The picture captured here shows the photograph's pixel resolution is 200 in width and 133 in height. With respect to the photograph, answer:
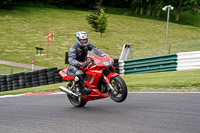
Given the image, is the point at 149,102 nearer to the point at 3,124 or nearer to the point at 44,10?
the point at 3,124

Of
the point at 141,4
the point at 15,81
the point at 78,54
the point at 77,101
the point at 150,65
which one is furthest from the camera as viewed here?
the point at 141,4

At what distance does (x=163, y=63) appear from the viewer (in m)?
15.6

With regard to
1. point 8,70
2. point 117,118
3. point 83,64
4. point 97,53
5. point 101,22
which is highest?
point 97,53

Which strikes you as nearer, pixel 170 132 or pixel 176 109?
pixel 170 132

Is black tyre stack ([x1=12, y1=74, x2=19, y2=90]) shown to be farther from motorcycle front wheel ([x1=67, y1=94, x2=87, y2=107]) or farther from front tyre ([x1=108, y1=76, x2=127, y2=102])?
front tyre ([x1=108, y1=76, x2=127, y2=102])

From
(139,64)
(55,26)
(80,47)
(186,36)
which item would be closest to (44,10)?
(55,26)

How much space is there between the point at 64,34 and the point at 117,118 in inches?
1787

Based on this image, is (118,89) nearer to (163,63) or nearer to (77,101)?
(77,101)

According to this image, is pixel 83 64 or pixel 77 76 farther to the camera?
pixel 77 76

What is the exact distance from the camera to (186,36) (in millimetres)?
53344

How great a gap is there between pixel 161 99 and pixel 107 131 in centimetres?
322

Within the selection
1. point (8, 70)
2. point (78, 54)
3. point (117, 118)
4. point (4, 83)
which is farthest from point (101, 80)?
point (8, 70)

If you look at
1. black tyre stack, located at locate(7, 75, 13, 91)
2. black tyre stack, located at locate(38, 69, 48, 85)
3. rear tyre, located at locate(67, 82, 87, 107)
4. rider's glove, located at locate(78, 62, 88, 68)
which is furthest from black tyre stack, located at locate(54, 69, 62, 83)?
rider's glove, located at locate(78, 62, 88, 68)

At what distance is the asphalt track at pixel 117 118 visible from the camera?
4.95 m
